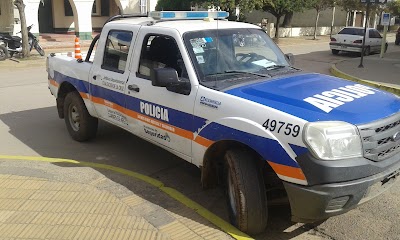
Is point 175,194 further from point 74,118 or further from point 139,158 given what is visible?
point 74,118

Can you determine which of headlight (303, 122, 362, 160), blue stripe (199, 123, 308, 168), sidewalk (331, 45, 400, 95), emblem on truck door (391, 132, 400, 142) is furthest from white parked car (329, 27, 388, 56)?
headlight (303, 122, 362, 160)

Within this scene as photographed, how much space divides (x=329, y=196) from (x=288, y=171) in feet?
1.14

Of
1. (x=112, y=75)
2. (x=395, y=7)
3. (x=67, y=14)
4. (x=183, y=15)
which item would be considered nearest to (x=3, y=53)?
(x=67, y=14)

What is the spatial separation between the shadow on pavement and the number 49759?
1.07 m

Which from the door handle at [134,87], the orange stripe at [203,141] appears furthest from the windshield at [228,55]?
the door handle at [134,87]

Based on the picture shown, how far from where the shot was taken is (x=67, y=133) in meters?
6.84

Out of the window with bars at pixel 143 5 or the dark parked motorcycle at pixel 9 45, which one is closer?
the dark parked motorcycle at pixel 9 45

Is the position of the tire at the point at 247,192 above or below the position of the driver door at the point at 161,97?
below

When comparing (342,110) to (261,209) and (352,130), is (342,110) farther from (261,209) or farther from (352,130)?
(261,209)

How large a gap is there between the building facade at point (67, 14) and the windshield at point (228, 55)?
62.2ft

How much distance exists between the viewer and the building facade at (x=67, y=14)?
21.1 meters

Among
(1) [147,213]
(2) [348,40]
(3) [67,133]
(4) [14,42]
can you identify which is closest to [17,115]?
(3) [67,133]

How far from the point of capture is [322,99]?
346cm

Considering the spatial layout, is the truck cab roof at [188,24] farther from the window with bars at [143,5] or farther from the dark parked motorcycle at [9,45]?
the window with bars at [143,5]
